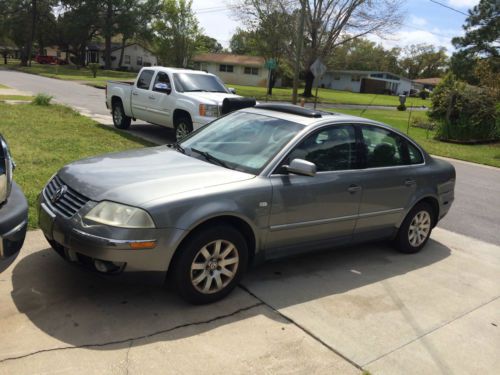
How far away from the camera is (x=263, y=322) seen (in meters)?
3.80

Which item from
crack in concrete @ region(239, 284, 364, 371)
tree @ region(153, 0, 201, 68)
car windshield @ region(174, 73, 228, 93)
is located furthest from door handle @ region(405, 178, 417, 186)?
tree @ region(153, 0, 201, 68)

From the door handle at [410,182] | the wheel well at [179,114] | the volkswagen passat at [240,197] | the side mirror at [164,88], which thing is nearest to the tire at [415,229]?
the volkswagen passat at [240,197]

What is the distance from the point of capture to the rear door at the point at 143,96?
11.8 m

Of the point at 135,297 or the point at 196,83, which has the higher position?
the point at 196,83

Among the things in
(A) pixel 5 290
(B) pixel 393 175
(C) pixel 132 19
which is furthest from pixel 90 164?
(C) pixel 132 19

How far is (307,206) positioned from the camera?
4.44 metres

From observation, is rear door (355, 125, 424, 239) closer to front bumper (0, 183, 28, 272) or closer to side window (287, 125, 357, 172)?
side window (287, 125, 357, 172)

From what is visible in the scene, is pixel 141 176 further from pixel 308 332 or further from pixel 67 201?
pixel 308 332

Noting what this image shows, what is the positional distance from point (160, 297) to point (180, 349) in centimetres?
75

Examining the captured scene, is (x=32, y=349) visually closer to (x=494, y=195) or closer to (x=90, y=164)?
(x=90, y=164)

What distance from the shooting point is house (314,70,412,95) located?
252ft

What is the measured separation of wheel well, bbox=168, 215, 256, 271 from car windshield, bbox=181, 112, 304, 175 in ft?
1.64

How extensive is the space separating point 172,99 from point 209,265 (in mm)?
7670

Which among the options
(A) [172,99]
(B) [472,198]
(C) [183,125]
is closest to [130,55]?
(A) [172,99]
